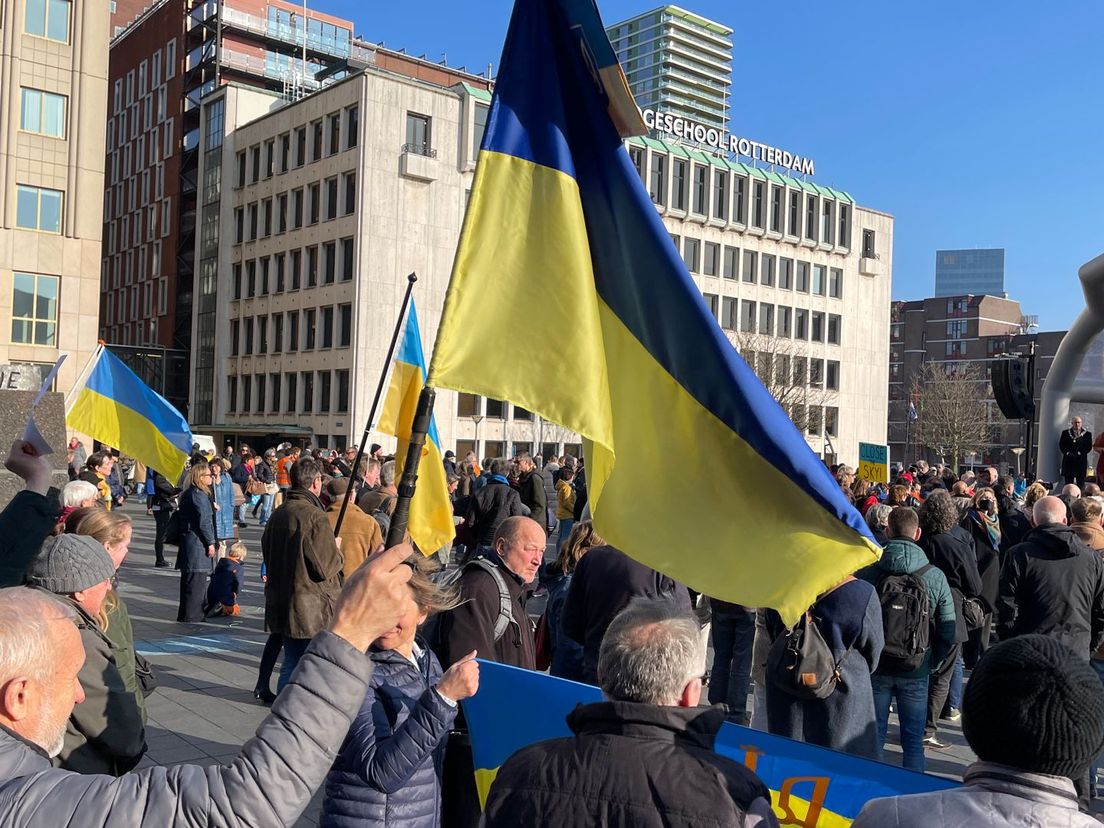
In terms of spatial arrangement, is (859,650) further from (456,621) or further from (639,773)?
(639,773)

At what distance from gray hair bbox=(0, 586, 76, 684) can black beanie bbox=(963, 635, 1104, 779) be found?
6.26ft

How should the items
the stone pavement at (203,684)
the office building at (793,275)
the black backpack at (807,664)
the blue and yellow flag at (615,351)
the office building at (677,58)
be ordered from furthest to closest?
1. the office building at (677,58)
2. the office building at (793,275)
3. the stone pavement at (203,684)
4. the black backpack at (807,664)
5. the blue and yellow flag at (615,351)

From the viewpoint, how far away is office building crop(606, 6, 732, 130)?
17238 centimetres

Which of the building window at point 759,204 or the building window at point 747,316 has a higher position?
the building window at point 759,204

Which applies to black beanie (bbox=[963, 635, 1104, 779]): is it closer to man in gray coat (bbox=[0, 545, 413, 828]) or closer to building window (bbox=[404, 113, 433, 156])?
man in gray coat (bbox=[0, 545, 413, 828])

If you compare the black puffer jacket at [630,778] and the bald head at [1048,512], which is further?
the bald head at [1048,512]

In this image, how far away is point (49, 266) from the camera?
33688mm

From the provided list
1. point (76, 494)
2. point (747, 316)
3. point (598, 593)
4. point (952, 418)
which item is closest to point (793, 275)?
Answer: point (747, 316)

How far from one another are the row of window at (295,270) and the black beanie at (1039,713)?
51.5 m

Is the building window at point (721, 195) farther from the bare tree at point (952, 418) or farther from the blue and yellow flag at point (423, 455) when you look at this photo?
the blue and yellow flag at point (423, 455)

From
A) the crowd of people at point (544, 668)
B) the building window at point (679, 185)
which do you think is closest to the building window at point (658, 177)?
the building window at point (679, 185)

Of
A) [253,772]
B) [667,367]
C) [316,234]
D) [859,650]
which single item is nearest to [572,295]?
[667,367]

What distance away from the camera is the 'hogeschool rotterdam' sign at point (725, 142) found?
6350 centimetres

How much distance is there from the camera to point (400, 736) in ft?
10.5
